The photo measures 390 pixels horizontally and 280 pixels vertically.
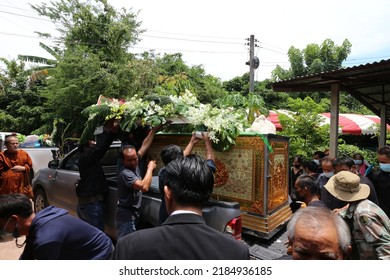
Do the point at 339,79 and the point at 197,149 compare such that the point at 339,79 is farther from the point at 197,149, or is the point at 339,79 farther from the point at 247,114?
the point at 197,149

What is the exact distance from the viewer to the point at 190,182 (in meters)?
1.46

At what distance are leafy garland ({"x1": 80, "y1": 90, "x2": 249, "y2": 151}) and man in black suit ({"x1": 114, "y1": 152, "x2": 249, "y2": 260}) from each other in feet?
6.01

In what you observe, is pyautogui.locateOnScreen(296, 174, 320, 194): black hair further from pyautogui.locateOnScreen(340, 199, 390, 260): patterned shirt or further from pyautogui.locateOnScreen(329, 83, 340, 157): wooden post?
pyautogui.locateOnScreen(329, 83, 340, 157): wooden post

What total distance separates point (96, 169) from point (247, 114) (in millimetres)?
2282

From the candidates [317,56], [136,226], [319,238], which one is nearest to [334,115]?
[136,226]

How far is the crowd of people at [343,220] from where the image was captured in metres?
1.37

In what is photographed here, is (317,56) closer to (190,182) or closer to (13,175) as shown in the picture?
(13,175)

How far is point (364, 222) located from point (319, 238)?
987mm

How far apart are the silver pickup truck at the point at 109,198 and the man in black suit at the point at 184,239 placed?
56.1 inches

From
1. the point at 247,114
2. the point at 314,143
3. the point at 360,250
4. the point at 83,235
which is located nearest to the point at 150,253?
the point at 83,235

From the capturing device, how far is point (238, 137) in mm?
3361

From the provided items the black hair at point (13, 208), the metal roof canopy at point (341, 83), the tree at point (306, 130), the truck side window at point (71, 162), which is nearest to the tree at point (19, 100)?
the truck side window at point (71, 162)

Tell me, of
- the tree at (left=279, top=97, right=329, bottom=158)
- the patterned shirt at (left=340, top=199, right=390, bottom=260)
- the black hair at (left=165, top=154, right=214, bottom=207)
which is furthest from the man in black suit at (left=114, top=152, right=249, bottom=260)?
the tree at (left=279, top=97, right=329, bottom=158)

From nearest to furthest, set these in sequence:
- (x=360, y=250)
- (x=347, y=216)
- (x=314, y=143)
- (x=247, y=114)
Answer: (x=360, y=250), (x=347, y=216), (x=247, y=114), (x=314, y=143)
